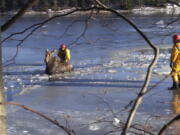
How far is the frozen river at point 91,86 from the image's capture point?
762 cm

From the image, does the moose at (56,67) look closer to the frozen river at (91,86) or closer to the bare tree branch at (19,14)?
the frozen river at (91,86)

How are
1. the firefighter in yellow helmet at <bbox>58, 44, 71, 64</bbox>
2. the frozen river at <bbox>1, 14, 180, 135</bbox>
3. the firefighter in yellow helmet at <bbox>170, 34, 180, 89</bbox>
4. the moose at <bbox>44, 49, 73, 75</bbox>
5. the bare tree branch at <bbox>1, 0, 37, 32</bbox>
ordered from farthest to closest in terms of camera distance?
1. the firefighter in yellow helmet at <bbox>58, 44, 71, 64</bbox>
2. the moose at <bbox>44, 49, 73, 75</bbox>
3. the firefighter in yellow helmet at <bbox>170, 34, 180, 89</bbox>
4. the frozen river at <bbox>1, 14, 180, 135</bbox>
5. the bare tree branch at <bbox>1, 0, 37, 32</bbox>

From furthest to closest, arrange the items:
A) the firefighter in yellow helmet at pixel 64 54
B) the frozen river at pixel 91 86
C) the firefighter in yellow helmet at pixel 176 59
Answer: the firefighter in yellow helmet at pixel 64 54 → the firefighter in yellow helmet at pixel 176 59 → the frozen river at pixel 91 86

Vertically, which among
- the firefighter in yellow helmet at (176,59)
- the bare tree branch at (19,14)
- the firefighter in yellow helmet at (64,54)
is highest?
the bare tree branch at (19,14)

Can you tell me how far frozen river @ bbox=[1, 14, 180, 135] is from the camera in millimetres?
7624

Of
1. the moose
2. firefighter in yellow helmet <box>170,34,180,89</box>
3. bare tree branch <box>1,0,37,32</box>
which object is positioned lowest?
the moose

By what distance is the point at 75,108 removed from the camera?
9.57 metres

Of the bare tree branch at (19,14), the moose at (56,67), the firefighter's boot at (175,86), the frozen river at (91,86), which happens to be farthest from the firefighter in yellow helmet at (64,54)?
the bare tree branch at (19,14)

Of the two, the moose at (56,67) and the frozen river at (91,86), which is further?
the moose at (56,67)

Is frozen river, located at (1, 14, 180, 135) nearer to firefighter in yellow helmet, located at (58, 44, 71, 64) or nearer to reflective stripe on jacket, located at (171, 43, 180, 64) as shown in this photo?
firefighter in yellow helmet, located at (58, 44, 71, 64)

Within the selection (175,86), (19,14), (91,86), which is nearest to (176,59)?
(175,86)

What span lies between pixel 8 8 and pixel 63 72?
1214 cm

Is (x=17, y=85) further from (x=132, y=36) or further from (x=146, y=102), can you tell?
(x=132, y=36)

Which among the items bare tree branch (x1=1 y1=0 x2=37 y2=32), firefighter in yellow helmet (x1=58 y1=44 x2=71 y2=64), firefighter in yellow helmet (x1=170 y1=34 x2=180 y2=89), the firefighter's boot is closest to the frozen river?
the firefighter's boot
